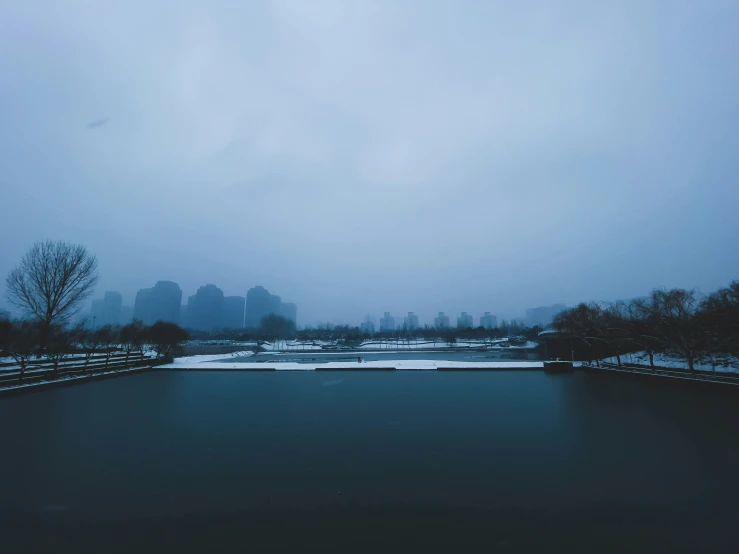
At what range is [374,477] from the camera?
19.3 feet

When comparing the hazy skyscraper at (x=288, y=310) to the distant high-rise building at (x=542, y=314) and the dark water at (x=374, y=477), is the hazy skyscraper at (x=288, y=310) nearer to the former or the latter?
the distant high-rise building at (x=542, y=314)

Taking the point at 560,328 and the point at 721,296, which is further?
the point at 560,328

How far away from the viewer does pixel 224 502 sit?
199 inches

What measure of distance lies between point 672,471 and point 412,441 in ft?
14.4

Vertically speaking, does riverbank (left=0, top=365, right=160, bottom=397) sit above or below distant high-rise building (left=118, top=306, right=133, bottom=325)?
below

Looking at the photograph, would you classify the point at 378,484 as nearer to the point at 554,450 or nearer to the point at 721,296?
the point at 554,450

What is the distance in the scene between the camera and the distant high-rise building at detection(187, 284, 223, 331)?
13950 centimetres

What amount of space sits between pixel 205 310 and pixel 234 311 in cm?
1823

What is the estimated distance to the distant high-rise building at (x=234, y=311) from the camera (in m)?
154

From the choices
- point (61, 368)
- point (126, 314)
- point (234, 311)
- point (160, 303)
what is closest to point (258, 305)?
→ point (234, 311)

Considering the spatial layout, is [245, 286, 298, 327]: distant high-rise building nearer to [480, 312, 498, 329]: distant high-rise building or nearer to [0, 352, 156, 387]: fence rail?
[480, 312, 498, 329]: distant high-rise building

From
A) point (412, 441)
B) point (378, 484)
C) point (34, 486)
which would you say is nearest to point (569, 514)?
point (378, 484)

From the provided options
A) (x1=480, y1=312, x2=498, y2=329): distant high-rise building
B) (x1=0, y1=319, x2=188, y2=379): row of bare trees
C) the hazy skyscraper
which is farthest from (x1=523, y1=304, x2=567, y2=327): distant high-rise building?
(x1=0, y1=319, x2=188, y2=379): row of bare trees

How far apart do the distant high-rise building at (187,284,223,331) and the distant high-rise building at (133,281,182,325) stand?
10.3m
